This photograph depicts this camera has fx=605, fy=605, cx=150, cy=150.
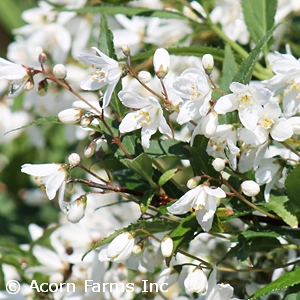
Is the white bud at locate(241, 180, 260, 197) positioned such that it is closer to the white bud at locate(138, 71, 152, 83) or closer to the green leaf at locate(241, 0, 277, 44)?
the white bud at locate(138, 71, 152, 83)

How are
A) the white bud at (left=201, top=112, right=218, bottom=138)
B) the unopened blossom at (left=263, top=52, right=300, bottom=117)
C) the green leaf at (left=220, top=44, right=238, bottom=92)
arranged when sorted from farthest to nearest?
the green leaf at (left=220, top=44, right=238, bottom=92), the unopened blossom at (left=263, top=52, right=300, bottom=117), the white bud at (left=201, top=112, right=218, bottom=138)

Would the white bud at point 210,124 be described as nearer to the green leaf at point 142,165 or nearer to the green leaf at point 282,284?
the green leaf at point 142,165

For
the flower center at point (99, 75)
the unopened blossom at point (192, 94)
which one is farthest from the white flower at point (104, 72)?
the unopened blossom at point (192, 94)

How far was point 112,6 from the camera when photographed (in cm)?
142

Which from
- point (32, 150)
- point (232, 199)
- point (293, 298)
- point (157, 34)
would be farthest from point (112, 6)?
point (32, 150)

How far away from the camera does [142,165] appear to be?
3.18ft

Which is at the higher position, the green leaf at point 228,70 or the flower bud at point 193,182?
the green leaf at point 228,70

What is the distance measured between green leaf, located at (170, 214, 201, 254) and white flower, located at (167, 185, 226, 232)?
0.02 meters

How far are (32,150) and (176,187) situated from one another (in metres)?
1.35

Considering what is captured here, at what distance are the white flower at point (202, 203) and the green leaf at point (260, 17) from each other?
522mm

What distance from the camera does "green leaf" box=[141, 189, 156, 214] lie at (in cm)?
97
